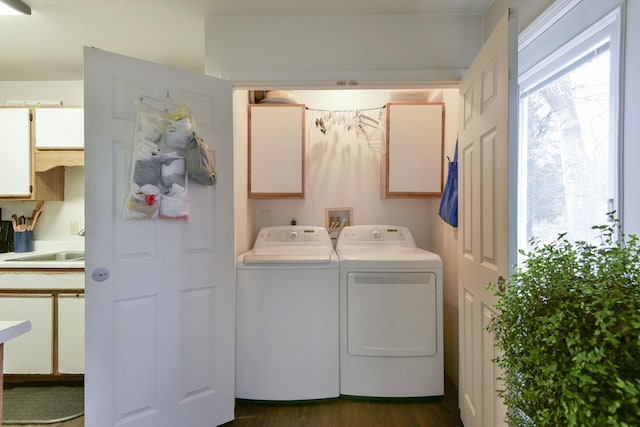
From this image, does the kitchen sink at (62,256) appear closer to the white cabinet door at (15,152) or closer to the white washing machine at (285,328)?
the white cabinet door at (15,152)

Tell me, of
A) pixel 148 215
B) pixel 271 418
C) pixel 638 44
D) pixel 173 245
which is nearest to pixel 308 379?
pixel 271 418

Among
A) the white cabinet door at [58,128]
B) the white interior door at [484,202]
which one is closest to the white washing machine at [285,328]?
the white interior door at [484,202]

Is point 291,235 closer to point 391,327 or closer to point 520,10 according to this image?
point 391,327

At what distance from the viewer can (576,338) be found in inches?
25.7

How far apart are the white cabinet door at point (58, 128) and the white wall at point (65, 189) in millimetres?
337

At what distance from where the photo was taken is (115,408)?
1.52 meters

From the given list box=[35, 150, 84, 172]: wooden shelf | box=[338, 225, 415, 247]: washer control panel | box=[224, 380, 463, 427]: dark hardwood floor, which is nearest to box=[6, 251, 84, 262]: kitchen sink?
box=[35, 150, 84, 172]: wooden shelf

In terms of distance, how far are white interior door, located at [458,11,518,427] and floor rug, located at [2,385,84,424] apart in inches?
95.7

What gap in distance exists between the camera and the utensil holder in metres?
2.63

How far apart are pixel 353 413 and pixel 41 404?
2082 millimetres

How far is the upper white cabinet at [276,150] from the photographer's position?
243 centimetres

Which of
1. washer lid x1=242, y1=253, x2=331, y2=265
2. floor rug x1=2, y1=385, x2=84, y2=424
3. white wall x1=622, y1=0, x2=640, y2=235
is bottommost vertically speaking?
floor rug x1=2, y1=385, x2=84, y2=424

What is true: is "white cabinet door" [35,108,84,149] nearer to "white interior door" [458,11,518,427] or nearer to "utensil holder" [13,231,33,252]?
"utensil holder" [13,231,33,252]

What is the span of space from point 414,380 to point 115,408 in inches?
68.2
